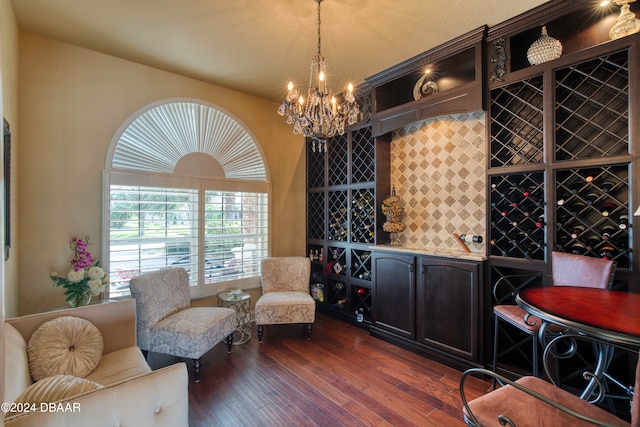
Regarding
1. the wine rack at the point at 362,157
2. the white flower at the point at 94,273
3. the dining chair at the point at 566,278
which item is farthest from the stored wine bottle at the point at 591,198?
the white flower at the point at 94,273

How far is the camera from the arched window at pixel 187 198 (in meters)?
3.08

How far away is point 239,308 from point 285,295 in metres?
0.60

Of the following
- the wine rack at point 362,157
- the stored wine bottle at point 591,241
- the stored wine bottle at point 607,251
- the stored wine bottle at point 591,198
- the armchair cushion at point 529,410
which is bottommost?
the armchair cushion at point 529,410

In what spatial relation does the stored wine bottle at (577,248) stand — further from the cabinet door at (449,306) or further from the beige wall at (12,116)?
the beige wall at (12,116)

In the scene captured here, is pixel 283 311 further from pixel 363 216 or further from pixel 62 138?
pixel 62 138

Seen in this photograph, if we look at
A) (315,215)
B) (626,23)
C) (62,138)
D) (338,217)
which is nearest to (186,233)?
(62,138)

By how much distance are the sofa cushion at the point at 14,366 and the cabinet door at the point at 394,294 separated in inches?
116

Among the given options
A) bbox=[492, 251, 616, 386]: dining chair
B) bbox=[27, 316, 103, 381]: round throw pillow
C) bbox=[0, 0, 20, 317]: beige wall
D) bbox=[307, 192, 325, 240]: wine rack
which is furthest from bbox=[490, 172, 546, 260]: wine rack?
bbox=[0, 0, 20, 317]: beige wall

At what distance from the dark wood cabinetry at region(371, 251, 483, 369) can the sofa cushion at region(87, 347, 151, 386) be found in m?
2.37

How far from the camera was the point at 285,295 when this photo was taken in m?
3.58

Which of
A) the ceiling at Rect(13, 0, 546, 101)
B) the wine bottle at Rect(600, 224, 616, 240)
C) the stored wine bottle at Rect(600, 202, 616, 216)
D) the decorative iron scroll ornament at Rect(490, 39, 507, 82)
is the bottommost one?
the wine bottle at Rect(600, 224, 616, 240)

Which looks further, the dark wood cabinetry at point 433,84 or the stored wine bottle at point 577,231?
the dark wood cabinetry at point 433,84

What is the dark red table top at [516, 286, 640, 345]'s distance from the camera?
129 cm

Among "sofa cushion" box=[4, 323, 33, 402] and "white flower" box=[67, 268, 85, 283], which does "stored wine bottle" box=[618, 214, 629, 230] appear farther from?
"white flower" box=[67, 268, 85, 283]
